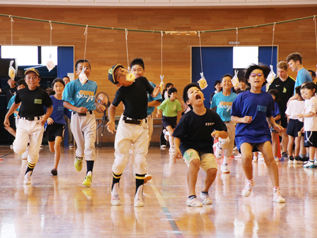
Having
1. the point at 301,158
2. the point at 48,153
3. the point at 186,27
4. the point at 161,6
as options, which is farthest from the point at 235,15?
the point at 48,153

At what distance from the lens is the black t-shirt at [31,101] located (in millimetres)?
6035

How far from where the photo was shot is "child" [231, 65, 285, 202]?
188 inches

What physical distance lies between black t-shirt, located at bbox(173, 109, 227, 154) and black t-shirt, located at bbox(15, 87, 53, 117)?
256 cm

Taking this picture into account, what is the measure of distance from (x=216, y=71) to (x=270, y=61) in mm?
1898

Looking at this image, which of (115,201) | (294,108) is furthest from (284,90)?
(115,201)

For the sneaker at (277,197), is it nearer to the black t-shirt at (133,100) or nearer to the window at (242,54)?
the black t-shirt at (133,100)

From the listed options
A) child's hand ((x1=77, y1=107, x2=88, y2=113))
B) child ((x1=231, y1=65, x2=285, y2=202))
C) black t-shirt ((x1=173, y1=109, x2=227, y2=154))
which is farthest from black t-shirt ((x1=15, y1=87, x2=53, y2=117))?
child ((x1=231, y1=65, x2=285, y2=202))

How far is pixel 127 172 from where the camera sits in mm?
7203

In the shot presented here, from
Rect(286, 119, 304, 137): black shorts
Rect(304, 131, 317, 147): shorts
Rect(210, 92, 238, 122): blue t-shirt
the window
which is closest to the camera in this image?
Rect(210, 92, 238, 122): blue t-shirt

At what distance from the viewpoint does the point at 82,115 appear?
5945mm

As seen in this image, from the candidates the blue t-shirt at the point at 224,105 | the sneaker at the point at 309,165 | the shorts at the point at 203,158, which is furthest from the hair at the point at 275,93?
the shorts at the point at 203,158

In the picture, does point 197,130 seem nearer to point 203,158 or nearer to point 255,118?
point 203,158

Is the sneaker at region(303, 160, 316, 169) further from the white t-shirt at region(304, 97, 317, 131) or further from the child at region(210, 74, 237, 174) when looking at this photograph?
the child at region(210, 74, 237, 174)

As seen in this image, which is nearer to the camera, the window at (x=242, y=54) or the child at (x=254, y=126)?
the child at (x=254, y=126)
